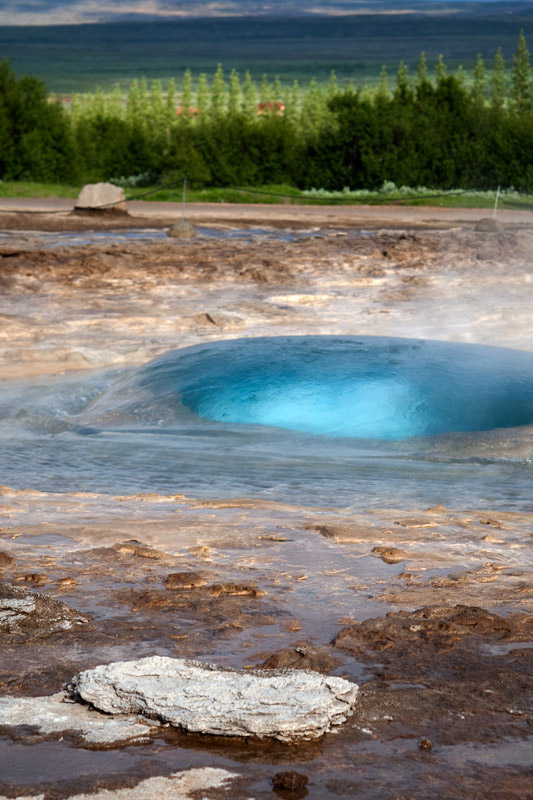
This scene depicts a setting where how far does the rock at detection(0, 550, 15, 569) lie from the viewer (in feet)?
14.0

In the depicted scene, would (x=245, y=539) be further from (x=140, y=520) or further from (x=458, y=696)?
(x=458, y=696)

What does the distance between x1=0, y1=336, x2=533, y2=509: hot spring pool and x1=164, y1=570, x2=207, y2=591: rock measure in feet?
5.15

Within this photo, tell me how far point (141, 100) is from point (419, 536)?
4816cm

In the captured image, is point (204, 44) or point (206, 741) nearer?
point (206, 741)

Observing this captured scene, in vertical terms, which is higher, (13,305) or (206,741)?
(206,741)

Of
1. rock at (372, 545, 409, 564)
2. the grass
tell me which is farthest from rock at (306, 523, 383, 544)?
the grass

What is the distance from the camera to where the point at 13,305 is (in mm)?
13484

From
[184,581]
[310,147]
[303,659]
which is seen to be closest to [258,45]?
[310,147]

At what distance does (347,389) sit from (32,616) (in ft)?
12.5

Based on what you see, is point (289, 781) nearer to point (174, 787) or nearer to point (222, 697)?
point (174, 787)

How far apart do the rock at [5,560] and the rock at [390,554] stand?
1.56 m

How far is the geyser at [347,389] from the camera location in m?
6.98

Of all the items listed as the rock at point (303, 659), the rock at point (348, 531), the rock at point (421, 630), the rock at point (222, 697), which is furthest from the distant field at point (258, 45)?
the rock at point (222, 697)

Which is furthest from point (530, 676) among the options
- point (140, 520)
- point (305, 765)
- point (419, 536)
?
point (140, 520)
